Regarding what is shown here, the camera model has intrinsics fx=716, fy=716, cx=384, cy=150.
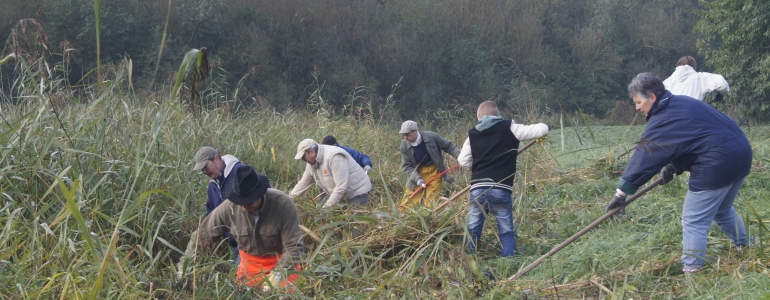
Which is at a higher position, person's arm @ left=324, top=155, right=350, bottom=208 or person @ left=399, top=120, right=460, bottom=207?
person's arm @ left=324, top=155, right=350, bottom=208

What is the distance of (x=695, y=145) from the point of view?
407 cm

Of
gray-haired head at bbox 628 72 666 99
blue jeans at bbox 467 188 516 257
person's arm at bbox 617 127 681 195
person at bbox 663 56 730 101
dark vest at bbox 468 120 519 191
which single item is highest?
gray-haired head at bbox 628 72 666 99

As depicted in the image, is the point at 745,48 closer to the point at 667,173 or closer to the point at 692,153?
the point at 667,173

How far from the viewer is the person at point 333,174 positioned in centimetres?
648

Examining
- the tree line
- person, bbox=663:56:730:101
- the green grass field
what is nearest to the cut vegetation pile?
the green grass field

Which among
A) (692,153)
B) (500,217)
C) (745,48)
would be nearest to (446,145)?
(500,217)

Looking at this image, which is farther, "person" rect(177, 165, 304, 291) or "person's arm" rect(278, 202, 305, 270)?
"person's arm" rect(278, 202, 305, 270)

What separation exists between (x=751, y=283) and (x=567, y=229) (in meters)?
2.51

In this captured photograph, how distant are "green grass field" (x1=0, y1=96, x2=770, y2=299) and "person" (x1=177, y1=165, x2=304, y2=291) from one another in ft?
0.54

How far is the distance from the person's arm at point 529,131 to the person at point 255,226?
1866mm

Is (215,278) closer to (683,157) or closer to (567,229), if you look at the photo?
(683,157)

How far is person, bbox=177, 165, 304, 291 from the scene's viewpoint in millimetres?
4340

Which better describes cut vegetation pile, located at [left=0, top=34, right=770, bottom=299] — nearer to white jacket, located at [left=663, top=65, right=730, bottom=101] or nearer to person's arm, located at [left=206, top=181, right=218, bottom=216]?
person's arm, located at [left=206, top=181, right=218, bottom=216]

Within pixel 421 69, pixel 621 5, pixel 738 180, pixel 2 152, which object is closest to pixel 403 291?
pixel 738 180
